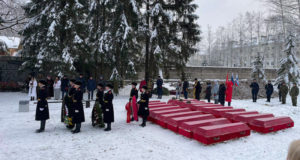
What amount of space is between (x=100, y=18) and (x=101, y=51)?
367cm

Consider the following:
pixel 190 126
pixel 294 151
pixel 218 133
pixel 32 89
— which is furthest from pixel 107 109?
pixel 32 89

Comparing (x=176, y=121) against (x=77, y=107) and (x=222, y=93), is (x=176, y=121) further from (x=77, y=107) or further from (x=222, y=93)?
(x=222, y=93)

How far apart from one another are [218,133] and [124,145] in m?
2.99

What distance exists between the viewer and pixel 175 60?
60.5ft

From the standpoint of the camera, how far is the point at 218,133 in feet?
20.0

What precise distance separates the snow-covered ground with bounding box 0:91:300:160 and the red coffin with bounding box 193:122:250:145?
19 cm

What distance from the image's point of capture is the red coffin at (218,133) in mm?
5891

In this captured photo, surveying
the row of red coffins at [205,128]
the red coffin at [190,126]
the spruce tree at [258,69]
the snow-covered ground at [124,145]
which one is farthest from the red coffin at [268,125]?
the spruce tree at [258,69]

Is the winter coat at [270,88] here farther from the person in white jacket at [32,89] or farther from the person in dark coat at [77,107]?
the person in white jacket at [32,89]

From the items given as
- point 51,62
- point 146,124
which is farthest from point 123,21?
point 146,124

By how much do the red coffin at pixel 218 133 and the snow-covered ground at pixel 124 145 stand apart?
0.61 ft

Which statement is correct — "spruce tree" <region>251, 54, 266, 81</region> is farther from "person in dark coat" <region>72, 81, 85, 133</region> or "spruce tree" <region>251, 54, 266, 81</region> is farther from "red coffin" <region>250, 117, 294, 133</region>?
"person in dark coat" <region>72, 81, 85, 133</region>

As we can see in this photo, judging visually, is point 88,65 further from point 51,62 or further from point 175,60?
point 175,60

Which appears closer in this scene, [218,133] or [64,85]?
[218,133]
